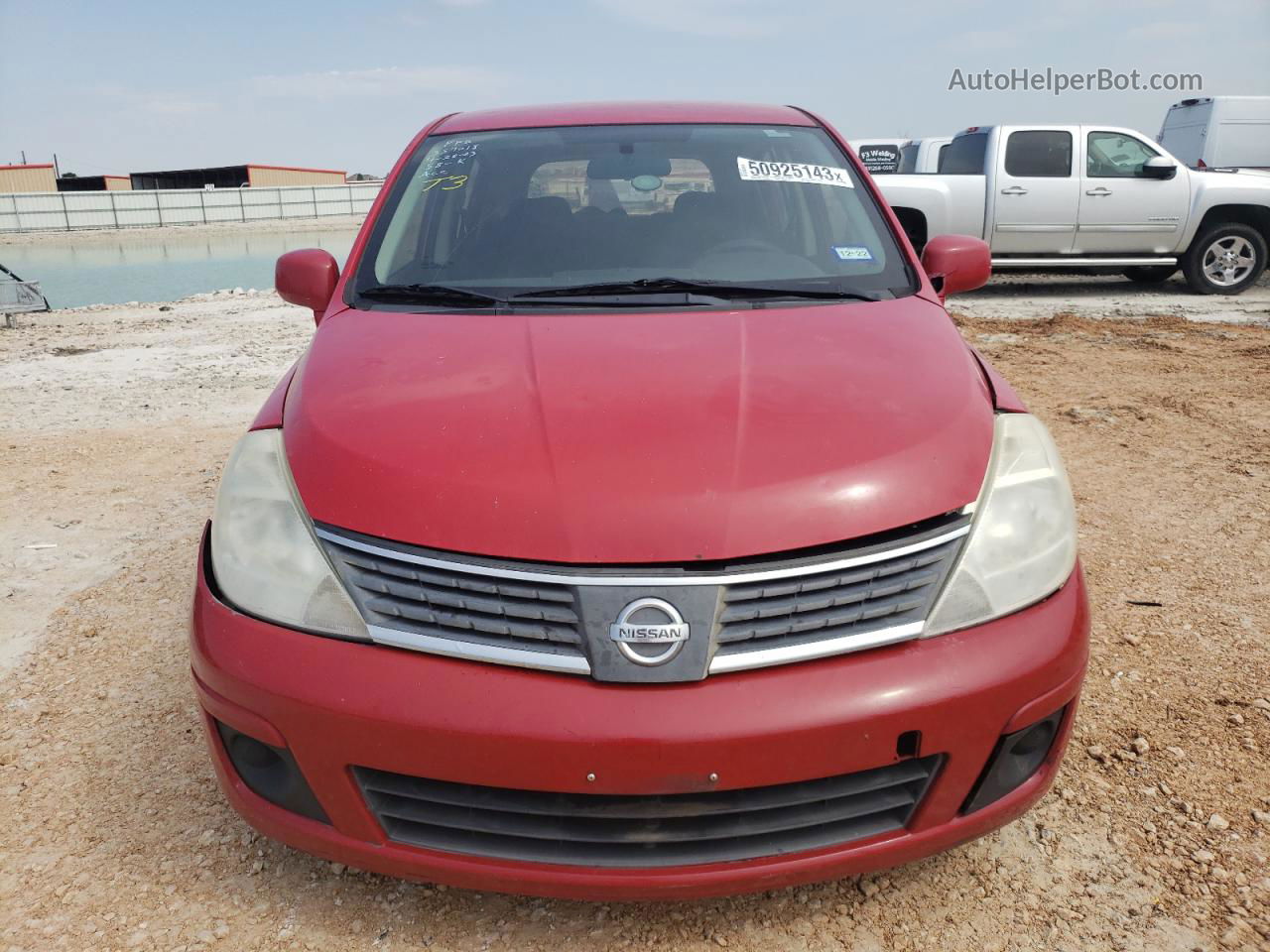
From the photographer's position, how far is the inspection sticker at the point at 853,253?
2.66 metres

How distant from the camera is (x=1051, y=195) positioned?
10477 mm

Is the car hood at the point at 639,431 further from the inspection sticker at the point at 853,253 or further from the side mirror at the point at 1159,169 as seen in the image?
the side mirror at the point at 1159,169

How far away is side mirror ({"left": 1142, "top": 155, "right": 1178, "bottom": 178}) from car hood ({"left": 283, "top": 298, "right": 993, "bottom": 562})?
9687 mm

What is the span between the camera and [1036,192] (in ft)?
34.4

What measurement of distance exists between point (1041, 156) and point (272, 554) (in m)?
10.8

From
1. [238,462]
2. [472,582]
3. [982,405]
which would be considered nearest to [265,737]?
[472,582]

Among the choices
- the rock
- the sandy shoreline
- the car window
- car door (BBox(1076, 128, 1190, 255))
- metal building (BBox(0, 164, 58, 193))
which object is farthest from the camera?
metal building (BBox(0, 164, 58, 193))

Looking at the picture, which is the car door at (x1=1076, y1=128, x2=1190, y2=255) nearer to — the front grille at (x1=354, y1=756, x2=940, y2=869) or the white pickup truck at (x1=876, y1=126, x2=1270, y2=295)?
the white pickup truck at (x1=876, y1=126, x2=1270, y2=295)

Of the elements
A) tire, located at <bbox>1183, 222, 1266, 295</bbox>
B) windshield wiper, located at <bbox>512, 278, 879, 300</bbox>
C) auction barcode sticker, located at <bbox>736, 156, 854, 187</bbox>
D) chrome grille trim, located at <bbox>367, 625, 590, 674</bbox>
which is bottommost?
tire, located at <bbox>1183, 222, 1266, 295</bbox>

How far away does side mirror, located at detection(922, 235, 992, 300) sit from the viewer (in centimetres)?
295

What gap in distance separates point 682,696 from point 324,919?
929 millimetres

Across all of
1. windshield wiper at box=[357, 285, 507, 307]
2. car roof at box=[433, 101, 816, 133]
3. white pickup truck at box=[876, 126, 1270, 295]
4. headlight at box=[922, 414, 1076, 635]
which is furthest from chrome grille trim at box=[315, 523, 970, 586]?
white pickup truck at box=[876, 126, 1270, 295]

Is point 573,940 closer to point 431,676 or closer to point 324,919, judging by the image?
point 324,919

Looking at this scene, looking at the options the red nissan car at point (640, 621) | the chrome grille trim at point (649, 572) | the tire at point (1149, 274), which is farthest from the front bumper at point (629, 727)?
the tire at point (1149, 274)
